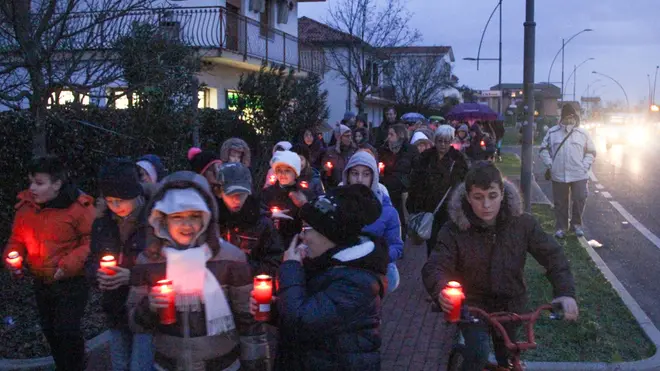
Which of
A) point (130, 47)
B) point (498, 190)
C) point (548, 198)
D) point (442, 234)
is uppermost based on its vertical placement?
point (130, 47)

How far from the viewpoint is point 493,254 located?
4.22m

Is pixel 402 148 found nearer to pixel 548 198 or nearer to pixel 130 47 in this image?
pixel 130 47

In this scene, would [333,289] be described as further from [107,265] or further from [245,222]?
[245,222]

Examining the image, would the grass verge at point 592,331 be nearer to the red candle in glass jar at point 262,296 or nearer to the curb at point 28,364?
the red candle in glass jar at point 262,296

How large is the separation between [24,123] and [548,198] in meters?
13.4

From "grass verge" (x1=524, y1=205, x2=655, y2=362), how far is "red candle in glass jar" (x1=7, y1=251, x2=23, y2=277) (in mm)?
4149

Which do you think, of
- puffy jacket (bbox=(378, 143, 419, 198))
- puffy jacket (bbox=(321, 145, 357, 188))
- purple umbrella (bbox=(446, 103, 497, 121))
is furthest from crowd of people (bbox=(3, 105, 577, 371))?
purple umbrella (bbox=(446, 103, 497, 121))

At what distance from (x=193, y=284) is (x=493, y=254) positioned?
5.86 feet

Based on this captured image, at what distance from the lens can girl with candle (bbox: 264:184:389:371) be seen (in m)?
3.13

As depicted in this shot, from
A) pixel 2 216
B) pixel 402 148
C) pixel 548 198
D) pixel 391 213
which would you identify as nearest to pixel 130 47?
pixel 2 216

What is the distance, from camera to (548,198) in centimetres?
1831

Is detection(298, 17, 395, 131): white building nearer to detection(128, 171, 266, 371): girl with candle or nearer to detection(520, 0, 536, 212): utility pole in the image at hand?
detection(520, 0, 536, 212): utility pole

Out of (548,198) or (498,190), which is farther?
(548,198)

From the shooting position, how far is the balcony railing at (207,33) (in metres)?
7.23
